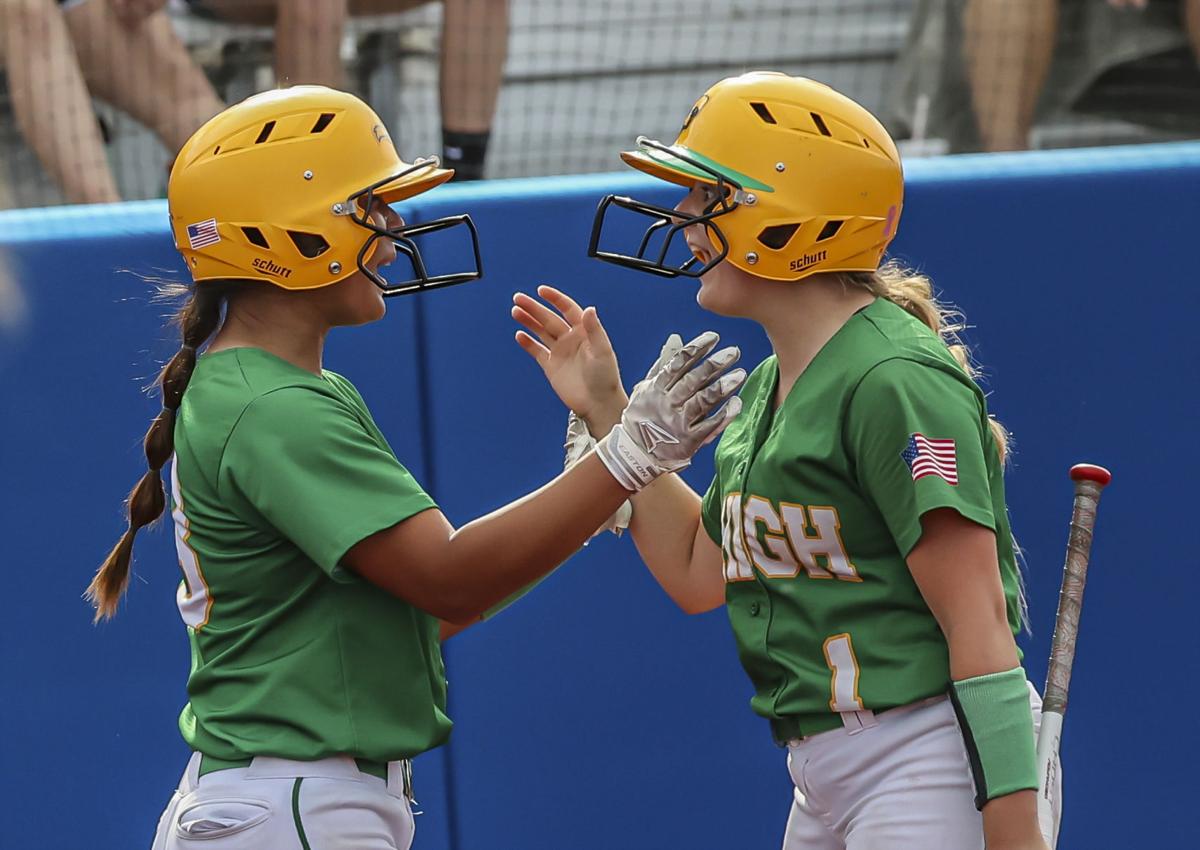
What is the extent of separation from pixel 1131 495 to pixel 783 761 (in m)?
0.90

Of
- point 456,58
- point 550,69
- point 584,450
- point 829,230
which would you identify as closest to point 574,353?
point 584,450

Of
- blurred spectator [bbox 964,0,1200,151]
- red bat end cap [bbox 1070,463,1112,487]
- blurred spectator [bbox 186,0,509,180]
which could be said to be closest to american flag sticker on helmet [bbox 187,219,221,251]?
red bat end cap [bbox 1070,463,1112,487]

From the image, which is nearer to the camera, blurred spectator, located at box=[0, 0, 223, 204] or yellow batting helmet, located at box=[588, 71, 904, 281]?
yellow batting helmet, located at box=[588, 71, 904, 281]

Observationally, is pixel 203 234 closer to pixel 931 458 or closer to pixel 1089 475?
pixel 931 458

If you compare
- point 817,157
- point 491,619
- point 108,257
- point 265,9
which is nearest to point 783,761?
point 491,619

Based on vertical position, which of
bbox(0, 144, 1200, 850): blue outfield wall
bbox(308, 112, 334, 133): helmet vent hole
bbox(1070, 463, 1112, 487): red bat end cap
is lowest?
bbox(0, 144, 1200, 850): blue outfield wall

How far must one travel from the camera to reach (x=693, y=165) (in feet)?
7.89

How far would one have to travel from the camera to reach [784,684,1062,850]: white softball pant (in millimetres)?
2195

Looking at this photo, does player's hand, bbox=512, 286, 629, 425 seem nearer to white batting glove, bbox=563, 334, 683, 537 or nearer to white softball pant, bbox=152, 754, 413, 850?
white batting glove, bbox=563, 334, 683, 537

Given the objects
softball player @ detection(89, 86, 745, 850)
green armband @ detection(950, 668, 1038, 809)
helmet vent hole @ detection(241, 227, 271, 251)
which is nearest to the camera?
green armband @ detection(950, 668, 1038, 809)

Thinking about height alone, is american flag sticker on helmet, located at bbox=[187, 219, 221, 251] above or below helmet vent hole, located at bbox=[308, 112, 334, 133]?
below

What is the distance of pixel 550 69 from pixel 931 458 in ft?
13.4

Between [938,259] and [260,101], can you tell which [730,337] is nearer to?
[938,259]

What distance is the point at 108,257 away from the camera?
3.16m
